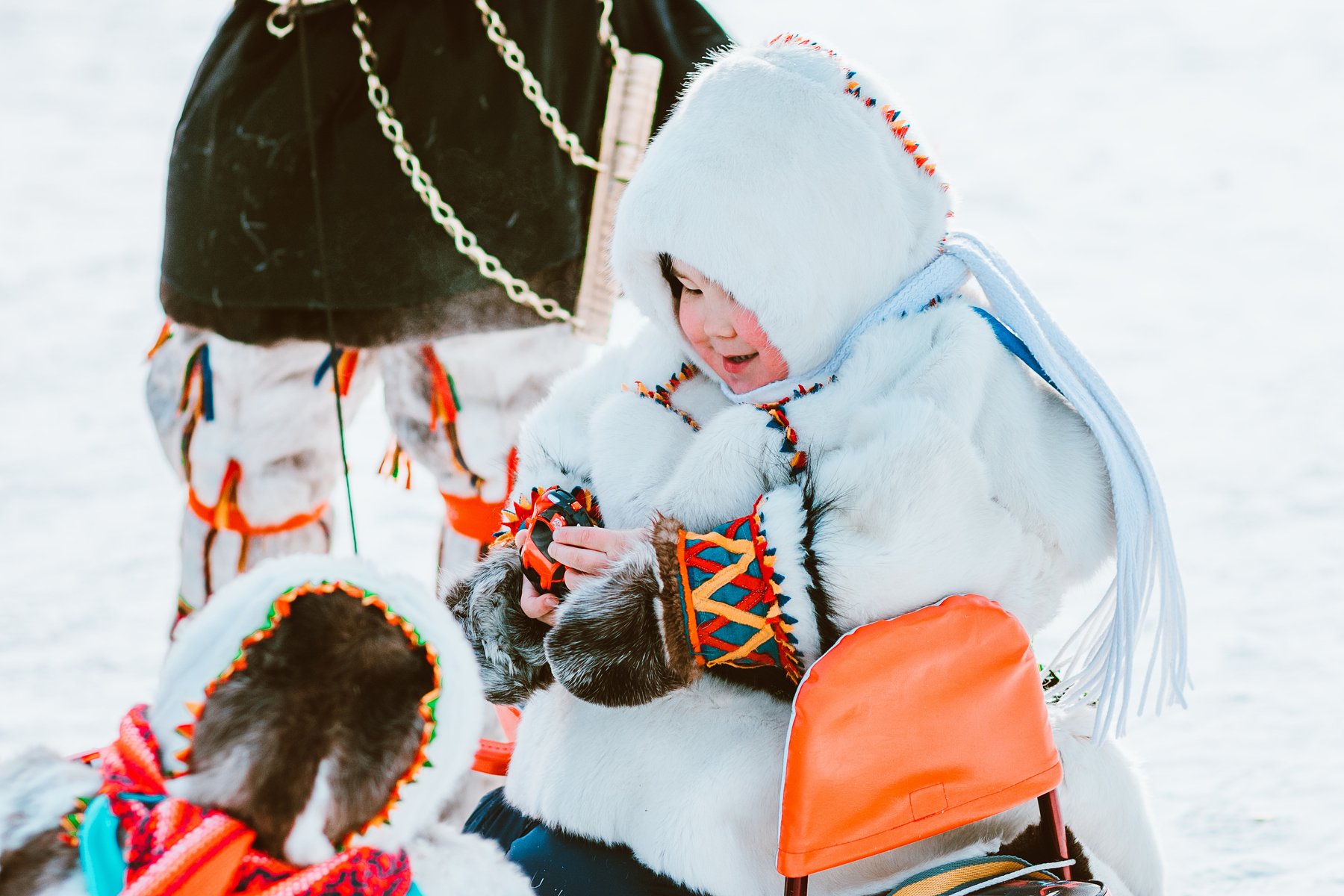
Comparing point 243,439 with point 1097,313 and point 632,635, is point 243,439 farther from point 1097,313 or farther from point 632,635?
point 1097,313

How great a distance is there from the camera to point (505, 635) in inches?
47.9

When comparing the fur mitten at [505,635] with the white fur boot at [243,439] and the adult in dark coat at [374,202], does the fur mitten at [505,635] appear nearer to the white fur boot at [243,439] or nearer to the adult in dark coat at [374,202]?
the adult in dark coat at [374,202]

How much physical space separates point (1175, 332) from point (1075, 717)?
2.91m

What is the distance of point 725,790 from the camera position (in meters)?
1.06

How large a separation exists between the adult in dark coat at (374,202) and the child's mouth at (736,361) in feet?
1.69

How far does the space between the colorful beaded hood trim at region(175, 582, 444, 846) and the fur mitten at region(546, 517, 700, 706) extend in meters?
0.24

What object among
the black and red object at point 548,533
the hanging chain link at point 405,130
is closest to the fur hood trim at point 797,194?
the black and red object at point 548,533

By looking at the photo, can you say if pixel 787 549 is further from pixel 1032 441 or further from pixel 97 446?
pixel 97 446

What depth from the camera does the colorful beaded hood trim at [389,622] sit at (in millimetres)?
800

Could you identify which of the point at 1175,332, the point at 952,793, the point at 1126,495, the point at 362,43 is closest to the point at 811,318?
the point at 1126,495

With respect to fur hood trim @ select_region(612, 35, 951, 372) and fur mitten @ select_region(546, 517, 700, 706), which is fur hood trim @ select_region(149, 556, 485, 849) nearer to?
fur mitten @ select_region(546, 517, 700, 706)

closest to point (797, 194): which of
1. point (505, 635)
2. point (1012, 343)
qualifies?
point (1012, 343)

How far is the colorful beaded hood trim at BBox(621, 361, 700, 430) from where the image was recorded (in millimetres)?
1225

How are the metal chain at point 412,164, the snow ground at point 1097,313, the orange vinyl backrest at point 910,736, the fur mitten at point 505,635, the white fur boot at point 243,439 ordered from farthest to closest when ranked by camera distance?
the snow ground at point 1097,313, the white fur boot at point 243,439, the metal chain at point 412,164, the fur mitten at point 505,635, the orange vinyl backrest at point 910,736
